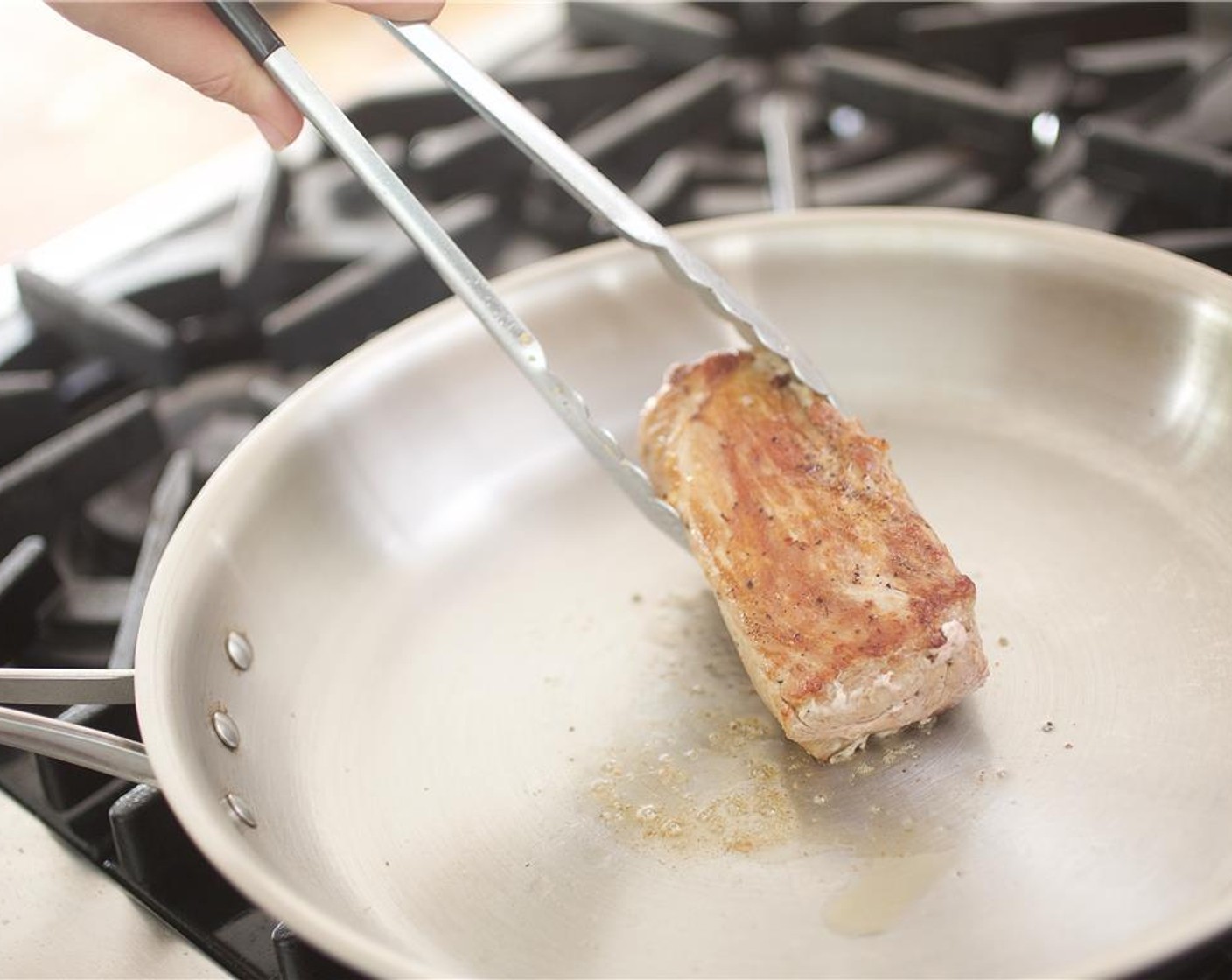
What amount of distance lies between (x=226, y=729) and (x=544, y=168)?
1.58ft

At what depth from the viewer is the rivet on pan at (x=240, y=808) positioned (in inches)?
35.1

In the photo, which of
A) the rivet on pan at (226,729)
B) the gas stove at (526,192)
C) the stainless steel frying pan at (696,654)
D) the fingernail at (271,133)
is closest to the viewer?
the stainless steel frying pan at (696,654)

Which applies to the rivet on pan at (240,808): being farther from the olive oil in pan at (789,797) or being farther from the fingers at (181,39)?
the fingers at (181,39)

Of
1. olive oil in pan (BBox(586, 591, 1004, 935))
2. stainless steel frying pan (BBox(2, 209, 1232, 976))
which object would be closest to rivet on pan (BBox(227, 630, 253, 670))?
stainless steel frying pan (BBox(2, 209, 1232, 976))

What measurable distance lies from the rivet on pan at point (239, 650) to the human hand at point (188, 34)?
0.45m

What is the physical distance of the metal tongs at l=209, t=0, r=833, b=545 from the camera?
3.41 feet

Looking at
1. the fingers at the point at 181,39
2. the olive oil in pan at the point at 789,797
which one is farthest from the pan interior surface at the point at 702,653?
the fingers at the point at 181,39

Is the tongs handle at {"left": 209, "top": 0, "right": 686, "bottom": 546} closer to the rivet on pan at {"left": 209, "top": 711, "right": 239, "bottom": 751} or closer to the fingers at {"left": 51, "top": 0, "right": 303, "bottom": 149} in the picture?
the fingers at {"left": 51, "top": 0, "right": 303, "bottom": 149}

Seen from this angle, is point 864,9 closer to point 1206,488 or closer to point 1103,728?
point 1206,488

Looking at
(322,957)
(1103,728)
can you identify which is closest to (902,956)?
(1103,728)

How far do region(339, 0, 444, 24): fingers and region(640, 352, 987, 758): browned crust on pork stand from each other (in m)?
0.35

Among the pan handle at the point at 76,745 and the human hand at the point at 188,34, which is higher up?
the human hand at the point at 188,34

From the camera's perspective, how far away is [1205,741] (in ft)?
2.99

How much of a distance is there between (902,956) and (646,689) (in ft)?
0.98
